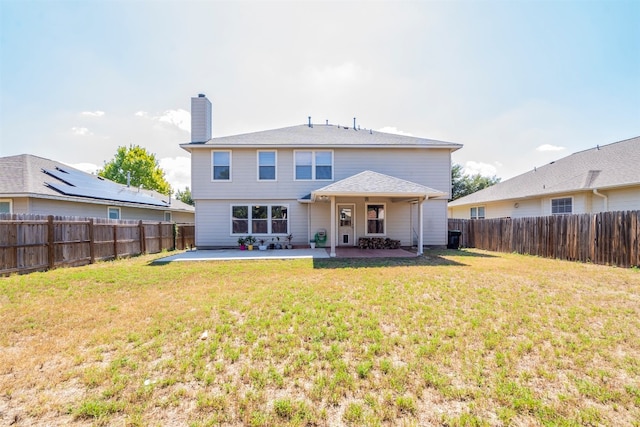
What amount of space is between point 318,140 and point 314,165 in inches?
A: 51.8

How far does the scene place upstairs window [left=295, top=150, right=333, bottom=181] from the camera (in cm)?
1445

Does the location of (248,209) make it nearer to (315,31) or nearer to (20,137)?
(315,31)

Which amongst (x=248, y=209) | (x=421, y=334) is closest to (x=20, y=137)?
(x=248, y=209)

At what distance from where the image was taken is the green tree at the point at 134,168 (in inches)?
1551

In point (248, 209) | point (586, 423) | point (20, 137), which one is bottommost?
point (586, 423)

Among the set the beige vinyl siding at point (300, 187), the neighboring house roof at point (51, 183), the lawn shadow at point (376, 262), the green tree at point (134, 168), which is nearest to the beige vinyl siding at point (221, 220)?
the beige vinyl siding at point (300, 187)

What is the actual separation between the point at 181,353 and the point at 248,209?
11.5m

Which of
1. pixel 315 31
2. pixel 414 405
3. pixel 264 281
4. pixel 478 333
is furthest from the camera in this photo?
pixel 315 31


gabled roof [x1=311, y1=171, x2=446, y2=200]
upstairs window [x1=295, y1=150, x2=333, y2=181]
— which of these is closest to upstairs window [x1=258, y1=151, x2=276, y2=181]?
upstairs window [x1=295, y1=150, x2=333, y2=181]

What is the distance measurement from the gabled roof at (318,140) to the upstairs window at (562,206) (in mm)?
5902

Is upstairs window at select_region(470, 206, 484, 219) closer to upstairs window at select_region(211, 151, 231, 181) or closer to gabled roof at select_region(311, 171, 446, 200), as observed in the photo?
gabled roof at select_region(311, 171, 446, 200)

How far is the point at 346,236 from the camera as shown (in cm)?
1453

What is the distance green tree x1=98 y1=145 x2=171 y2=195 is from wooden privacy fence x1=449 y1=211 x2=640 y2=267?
4041cm

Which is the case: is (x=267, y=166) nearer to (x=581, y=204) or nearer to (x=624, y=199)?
(x=581, y=204)
